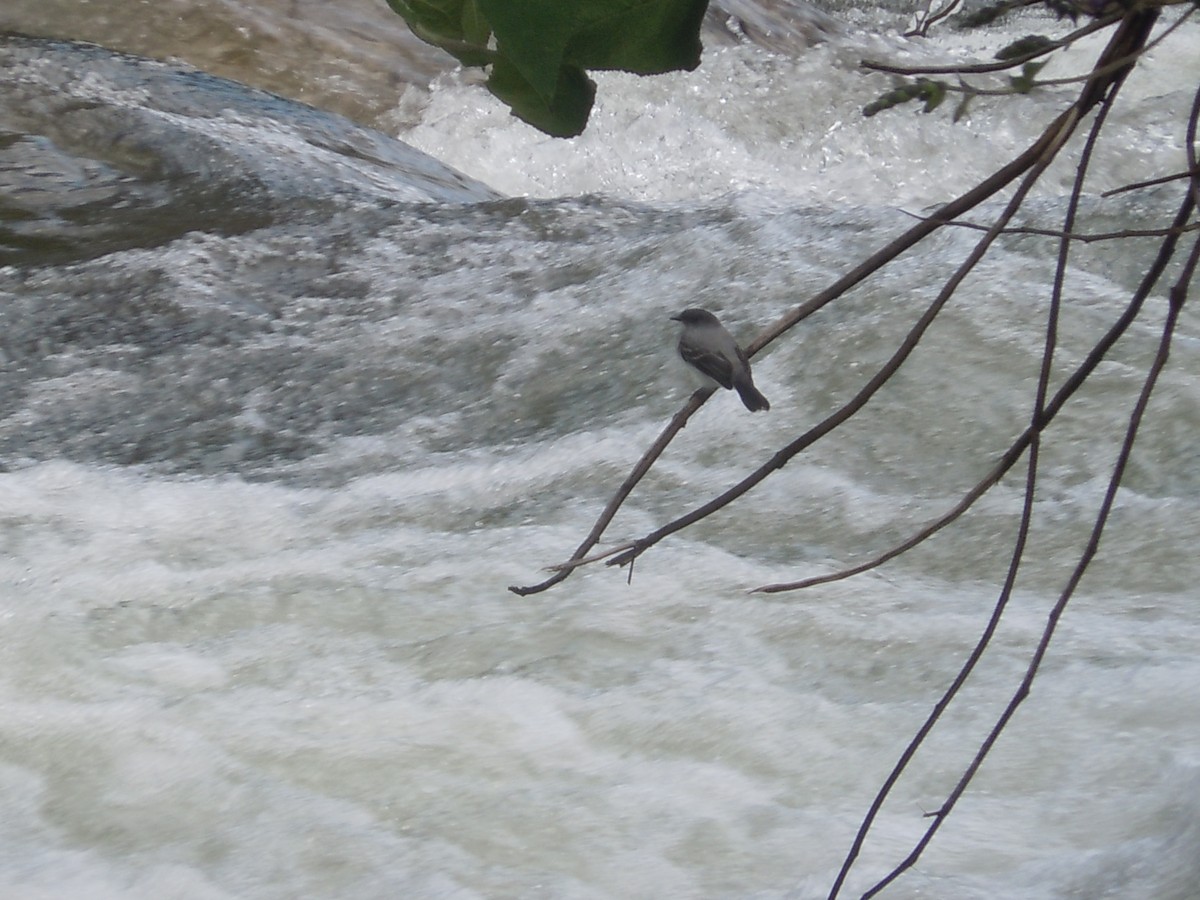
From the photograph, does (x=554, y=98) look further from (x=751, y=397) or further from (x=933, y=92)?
(x=751, y=397)

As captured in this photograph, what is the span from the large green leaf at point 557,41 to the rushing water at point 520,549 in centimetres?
119

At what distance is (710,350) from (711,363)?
0.02m

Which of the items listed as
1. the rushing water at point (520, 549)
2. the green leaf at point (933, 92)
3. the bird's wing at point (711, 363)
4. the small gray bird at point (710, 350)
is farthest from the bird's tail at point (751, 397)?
the rushing water at point (520, 549)

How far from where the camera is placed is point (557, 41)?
0.77m

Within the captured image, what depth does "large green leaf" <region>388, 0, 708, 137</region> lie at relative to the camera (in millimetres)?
770

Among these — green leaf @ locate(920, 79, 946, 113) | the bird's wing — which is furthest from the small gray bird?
green leaf @ locate(920, 79, 946, 113)

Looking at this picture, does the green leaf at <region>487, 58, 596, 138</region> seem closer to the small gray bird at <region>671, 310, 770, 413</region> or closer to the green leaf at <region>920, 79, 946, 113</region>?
the green leaf at <region>920, 79, 946, 113</region>

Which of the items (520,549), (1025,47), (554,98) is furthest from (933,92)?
(520,549)

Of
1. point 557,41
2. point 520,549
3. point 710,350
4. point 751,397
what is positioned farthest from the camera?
point 520,549

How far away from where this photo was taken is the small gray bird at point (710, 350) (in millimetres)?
1642

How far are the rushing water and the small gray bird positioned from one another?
0.69 metres

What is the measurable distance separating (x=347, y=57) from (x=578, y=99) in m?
6.63

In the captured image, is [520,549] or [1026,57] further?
[520,549]

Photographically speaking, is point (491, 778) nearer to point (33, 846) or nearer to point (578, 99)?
point (33, 846)
